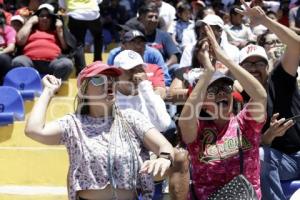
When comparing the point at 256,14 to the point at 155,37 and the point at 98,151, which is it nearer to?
the point at 98,151

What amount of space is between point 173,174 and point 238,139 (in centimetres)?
46

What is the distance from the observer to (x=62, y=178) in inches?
233

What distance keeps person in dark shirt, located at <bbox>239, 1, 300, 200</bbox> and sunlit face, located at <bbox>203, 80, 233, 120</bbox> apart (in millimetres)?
549

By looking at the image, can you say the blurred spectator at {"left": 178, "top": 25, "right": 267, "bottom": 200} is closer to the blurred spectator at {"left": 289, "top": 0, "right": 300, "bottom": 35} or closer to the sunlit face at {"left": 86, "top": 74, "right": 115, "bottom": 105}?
the sunlit face at {"left": 86, "top": 74, "right": 115, "bottom": 105}

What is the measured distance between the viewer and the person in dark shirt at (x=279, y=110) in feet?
15.1

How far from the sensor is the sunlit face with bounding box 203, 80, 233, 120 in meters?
4.17

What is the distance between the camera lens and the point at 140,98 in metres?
5.25

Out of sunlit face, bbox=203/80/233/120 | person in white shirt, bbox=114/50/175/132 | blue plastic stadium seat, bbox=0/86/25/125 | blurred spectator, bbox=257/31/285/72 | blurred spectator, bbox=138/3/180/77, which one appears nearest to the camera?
sunlit face, bbox=203/80/233/120

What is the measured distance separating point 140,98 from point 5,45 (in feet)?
10.7

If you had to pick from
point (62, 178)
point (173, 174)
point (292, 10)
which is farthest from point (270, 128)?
point (292, 10)

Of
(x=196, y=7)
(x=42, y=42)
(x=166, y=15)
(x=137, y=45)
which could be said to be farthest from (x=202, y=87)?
(x=196, y=7)

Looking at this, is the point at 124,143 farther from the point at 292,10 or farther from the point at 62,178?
the point at 292,10

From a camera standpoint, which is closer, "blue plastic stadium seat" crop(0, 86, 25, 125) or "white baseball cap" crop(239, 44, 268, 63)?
"white baseball cap" crop(239, 44, 268, 63)

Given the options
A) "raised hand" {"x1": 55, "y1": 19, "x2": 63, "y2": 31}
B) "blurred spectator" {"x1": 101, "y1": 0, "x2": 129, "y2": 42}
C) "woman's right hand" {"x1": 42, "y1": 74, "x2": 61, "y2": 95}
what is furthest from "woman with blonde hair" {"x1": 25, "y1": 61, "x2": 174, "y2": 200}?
"blurred spectator" {"x1": 101, "y1": 0, "x2": 129, "y2": 42}
